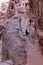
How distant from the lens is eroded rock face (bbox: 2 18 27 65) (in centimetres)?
166

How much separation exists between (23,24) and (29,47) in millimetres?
516

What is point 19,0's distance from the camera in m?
2.92

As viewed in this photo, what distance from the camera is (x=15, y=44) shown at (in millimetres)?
1811

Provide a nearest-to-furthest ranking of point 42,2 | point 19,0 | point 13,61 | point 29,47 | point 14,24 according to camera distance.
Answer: point 42,2
point 29,47
point 13,61
point 14,24
point 19,0

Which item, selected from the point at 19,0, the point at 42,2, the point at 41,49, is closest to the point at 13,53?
the point at 41,49


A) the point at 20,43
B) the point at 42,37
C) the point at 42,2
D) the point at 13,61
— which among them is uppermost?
the point at 42,2

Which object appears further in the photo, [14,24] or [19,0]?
[19,0]

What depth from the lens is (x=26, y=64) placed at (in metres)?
1.48

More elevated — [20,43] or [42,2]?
[42,2]

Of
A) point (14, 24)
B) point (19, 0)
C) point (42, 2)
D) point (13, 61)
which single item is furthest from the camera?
point (19, 0)

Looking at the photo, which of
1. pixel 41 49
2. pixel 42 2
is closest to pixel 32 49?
pixel 41 49

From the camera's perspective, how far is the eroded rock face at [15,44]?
1656mm

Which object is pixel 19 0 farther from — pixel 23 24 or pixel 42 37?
pixel 42 37

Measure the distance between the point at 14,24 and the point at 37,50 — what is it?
825mm
